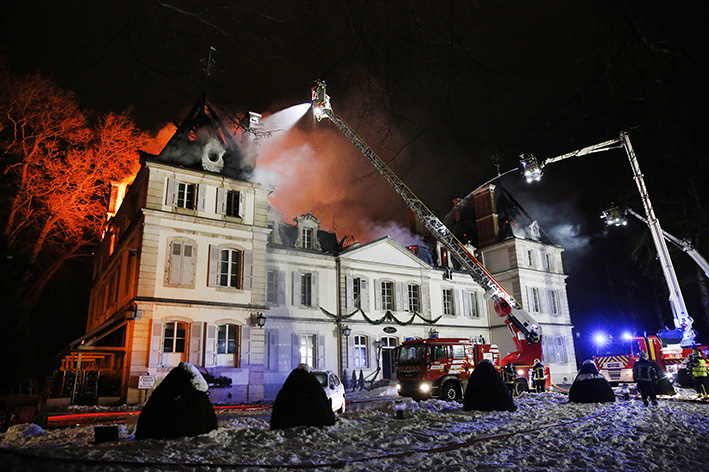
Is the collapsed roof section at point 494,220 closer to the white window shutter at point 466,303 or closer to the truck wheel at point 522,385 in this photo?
the white window shutter at point 466,303

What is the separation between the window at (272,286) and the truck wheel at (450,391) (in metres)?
11.0

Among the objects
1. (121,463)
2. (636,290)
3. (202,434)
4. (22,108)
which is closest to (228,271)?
(22,108)

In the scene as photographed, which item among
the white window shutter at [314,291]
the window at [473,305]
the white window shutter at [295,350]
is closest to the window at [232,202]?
the white window shutter at [314,291]

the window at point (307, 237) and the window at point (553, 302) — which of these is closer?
the window at point (307, 237)

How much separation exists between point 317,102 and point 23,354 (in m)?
20.1

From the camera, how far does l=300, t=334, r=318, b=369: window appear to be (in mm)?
26312

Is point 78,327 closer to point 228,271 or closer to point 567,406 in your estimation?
point 228,271

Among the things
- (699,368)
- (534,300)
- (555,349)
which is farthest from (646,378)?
(555,349)

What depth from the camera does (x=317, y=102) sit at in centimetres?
2489

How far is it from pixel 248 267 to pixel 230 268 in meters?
0.87

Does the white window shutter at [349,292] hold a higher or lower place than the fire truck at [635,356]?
higher

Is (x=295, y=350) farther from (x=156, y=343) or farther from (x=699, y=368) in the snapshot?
(x=699, y=368)

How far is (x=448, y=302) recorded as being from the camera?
33.9 meters

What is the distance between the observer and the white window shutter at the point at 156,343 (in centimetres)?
1950
